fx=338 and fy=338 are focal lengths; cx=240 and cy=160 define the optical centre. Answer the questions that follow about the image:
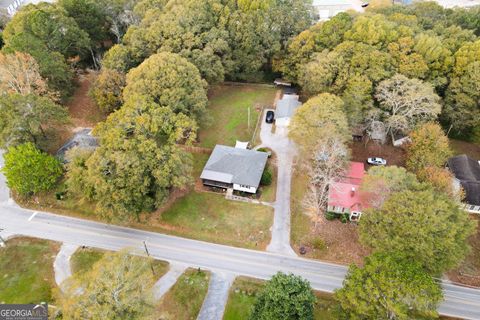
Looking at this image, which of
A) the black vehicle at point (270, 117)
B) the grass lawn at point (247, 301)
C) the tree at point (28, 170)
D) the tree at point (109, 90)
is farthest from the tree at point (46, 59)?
the grass lawn at point (247, 301)

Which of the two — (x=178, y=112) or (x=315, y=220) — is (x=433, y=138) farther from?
(x=178, y=112)

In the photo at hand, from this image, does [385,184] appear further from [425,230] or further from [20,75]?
[20,75]

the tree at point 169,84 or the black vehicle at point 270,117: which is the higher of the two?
the tree at point 169,84

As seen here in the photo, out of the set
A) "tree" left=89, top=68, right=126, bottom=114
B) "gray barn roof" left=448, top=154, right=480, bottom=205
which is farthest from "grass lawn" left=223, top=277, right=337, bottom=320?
"tree" left=89, top=68, right=126, bottom=114

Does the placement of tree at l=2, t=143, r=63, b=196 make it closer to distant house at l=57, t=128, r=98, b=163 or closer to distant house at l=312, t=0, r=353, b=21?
distant house at l=57, t=128, r=98, b=163

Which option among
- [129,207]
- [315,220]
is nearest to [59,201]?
[129,207]

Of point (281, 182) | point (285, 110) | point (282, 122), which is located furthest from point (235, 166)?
point (285, 110)

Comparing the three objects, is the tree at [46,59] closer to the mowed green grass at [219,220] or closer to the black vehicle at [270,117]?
the mowed green grass at [219,220]

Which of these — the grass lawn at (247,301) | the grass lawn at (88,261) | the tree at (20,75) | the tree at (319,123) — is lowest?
the grass lawn at (247,301)
